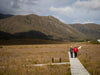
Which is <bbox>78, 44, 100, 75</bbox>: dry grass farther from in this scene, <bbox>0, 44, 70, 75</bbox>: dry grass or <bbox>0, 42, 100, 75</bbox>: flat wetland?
<bbox>0, 44, 70, 75</bbox>: dry grass

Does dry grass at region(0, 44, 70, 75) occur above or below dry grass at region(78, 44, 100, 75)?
below

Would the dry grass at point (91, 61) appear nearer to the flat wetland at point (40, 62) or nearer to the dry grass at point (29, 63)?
the flat wetland at point (40, 62)

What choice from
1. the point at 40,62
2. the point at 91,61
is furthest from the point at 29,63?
the point at 91,61

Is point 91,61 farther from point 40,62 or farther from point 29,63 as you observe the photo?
point 29,63

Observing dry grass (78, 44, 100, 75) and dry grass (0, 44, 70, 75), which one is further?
dry grass (78, 44, 100, 75)

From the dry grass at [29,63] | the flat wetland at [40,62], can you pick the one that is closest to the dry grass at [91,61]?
the flat wetland at [40,62]

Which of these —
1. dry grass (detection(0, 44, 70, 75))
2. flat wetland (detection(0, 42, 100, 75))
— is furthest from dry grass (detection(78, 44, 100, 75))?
dry grass (detection(0, 44, 70, 75))

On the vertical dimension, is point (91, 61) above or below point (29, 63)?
above

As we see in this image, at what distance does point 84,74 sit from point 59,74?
64.3 inches

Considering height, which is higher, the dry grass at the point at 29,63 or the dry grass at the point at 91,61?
the dry grass at the point at 91,61

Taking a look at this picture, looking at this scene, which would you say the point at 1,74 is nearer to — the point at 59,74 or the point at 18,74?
the point at 18,74

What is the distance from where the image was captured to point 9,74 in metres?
9.62

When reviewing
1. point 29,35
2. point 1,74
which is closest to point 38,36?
point 29,35

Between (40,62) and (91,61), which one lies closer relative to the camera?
(91,61)
